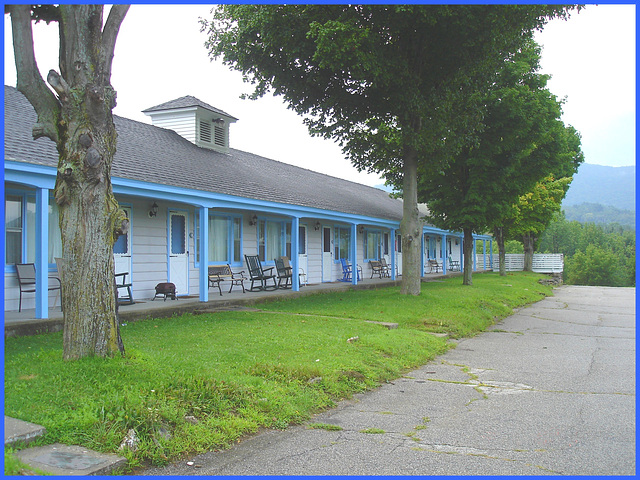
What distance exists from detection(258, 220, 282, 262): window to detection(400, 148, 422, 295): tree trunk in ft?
14.3

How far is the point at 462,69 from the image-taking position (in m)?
13.6

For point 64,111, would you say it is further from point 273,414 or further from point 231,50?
point 231,50

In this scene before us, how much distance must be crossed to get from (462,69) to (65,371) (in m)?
11.6

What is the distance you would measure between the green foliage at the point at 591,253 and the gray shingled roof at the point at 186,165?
56826 millimetres

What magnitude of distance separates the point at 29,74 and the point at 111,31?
1030 millimetres

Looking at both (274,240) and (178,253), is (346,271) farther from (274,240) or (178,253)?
(178,253)

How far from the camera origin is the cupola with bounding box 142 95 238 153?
17.8 m

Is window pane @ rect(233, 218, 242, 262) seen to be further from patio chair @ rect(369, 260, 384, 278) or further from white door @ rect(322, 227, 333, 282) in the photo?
patio chair @ rect(369, 260, 384, 278)

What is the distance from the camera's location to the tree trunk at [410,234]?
1540cm

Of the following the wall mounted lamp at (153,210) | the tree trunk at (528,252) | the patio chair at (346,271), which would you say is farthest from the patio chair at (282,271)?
the tree trunk at (528,252)

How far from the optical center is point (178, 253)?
13688 mm

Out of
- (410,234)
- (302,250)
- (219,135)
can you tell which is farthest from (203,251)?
(219,135)

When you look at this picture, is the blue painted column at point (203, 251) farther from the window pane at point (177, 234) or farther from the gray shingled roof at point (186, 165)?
the window pane at point (177, 234)

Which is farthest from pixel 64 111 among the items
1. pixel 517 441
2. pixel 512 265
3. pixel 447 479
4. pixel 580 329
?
pixel 512 265
